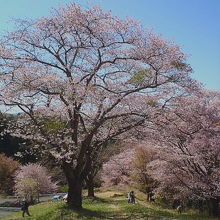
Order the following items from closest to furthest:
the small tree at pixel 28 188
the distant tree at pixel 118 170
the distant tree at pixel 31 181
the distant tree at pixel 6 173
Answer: the small tree at pixel 28 188 → the distant tree at pixel 31 181 → the distant tree at pixel 118 170 → the distant tree at pixel 6 173

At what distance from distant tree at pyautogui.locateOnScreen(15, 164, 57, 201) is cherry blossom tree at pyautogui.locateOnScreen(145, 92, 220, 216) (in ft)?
72.7

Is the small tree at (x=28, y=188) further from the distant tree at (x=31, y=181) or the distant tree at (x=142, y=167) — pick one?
the distant tree at (x=142, y=167)

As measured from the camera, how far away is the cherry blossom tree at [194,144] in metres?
16.4

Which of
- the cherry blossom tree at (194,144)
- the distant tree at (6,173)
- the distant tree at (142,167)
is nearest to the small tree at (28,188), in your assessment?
the distant tree at (142,167)

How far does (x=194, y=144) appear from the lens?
65.6ft

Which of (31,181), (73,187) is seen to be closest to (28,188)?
(31,181)

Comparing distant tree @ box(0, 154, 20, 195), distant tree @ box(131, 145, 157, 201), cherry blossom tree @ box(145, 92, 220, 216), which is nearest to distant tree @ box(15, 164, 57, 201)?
distant tree @ box(0, 154, 20, 195)

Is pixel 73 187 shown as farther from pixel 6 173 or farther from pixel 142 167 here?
pixel 6 173

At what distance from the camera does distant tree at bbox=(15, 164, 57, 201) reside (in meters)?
40.5

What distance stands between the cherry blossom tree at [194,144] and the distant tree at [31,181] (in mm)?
22162

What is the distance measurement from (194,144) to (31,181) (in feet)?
87.1

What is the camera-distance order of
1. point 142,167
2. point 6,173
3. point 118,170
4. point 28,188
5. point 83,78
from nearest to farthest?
1. point 83,78
2. point 142,167
3. point 28,188
4. point 118,170
5. point 6,173

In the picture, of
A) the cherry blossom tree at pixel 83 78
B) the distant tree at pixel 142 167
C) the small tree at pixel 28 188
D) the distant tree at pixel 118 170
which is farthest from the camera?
the distant tree at pixel 118 170

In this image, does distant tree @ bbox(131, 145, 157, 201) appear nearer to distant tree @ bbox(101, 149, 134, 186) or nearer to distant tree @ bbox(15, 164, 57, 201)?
distant tree @ bbox(101, 149, 134, 186)
